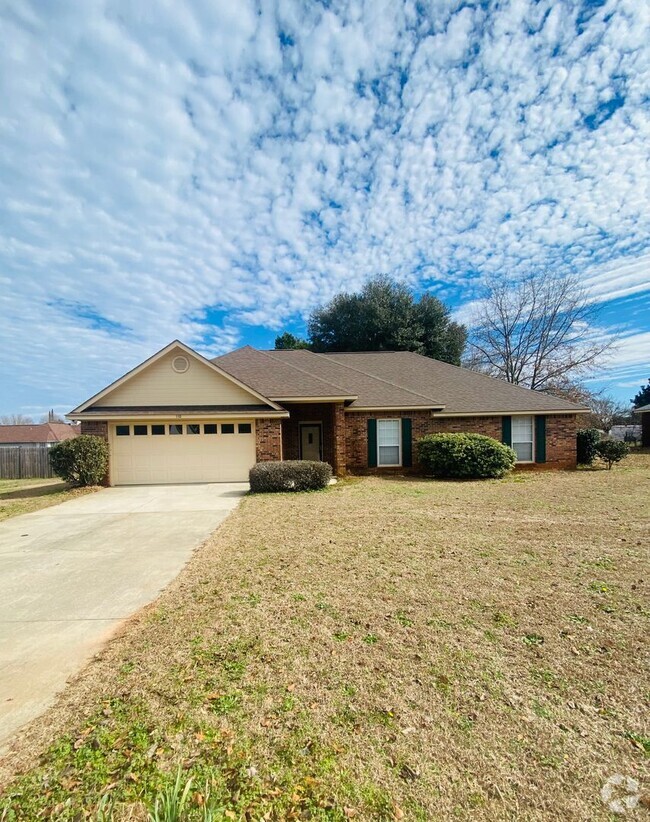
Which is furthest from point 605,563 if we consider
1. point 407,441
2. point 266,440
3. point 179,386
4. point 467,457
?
point 179,386

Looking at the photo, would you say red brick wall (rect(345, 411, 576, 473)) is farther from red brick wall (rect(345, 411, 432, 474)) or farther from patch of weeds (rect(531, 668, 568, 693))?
patch of weeds (rect(531, 668, 568, 693))

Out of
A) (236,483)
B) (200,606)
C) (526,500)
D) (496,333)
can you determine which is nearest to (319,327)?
(496,333)

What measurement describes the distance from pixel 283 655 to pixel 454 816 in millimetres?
1587

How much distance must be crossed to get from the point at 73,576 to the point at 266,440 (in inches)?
335

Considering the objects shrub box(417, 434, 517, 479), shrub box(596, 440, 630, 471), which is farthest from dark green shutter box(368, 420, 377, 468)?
shrub box(596, 440, 630, 471)

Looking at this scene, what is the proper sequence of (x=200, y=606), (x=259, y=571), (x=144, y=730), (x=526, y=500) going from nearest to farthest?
(x=144, y=730) < (x=200, y=606) < (x=259, y=571) < (x=526, y=500)

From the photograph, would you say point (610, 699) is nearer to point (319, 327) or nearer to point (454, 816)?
point (454, 816)

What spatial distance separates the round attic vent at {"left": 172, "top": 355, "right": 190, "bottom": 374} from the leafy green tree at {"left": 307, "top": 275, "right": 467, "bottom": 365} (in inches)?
586

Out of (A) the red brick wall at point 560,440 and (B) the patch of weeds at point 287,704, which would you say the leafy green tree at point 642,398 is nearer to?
(A) the red brick wall at point 560,440

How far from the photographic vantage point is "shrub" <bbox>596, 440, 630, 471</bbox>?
15.5m

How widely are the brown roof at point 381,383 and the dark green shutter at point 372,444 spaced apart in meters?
0.72

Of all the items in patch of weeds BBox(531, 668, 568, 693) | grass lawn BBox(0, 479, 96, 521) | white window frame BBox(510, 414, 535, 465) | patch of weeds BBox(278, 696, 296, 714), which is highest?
white window frame BBox(510, 414, 535, 465)

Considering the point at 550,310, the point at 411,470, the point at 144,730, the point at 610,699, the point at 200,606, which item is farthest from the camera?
the point at 550,310

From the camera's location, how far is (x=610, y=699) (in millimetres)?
2664
